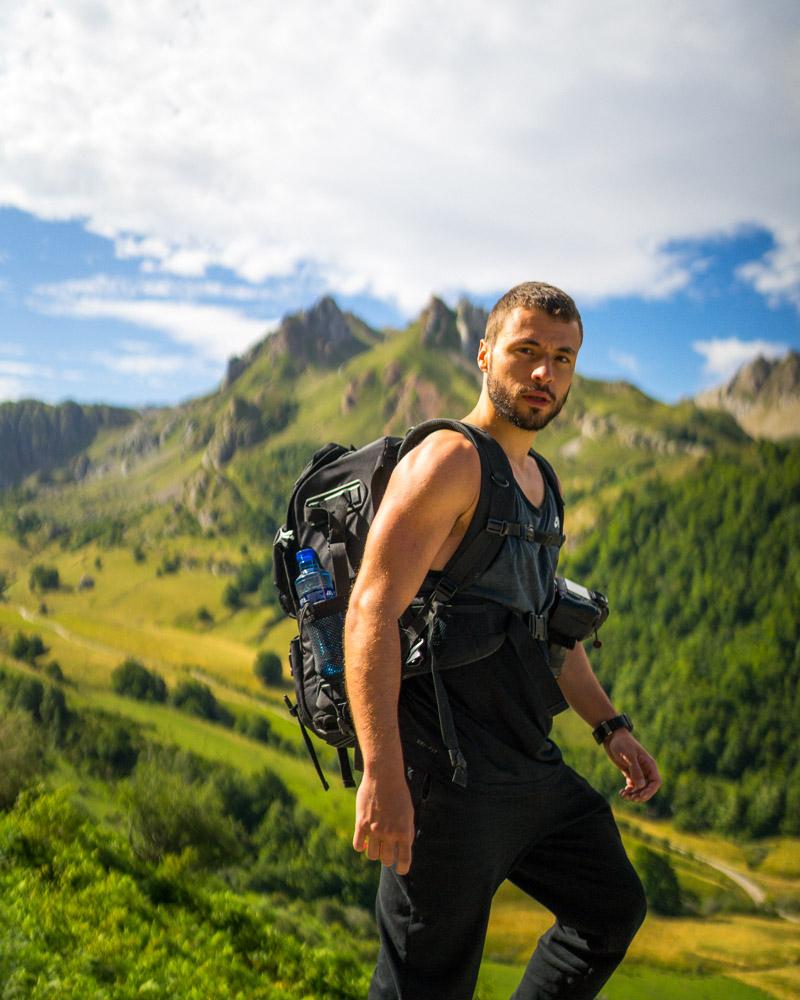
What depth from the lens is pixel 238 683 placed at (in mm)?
169500

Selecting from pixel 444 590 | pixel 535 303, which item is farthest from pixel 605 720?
pixel 535 303

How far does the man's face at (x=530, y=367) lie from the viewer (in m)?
3.76

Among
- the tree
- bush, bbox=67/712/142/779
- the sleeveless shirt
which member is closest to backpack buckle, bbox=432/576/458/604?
the sleeveless shirt

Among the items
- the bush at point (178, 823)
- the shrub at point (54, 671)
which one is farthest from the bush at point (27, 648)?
the bush at point (178, 823)

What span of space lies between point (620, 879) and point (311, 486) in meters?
2.29

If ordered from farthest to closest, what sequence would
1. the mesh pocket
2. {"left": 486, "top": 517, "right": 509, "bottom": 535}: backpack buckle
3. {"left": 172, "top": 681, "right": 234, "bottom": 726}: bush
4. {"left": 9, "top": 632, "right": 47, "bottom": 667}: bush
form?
1. {"left": 9, "top": 632, "right": 47, "bottom": 667}: bush
2. {"left": 172, "top": 681, "right": 234, "bottom": 726}: bush
3. the mesh pocket
4. {"left": 486, "top": 517, "right": 509, "bottom": 535}: backpack buckle

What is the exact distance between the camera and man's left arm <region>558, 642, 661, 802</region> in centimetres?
439

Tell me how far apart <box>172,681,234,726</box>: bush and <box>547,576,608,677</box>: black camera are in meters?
129

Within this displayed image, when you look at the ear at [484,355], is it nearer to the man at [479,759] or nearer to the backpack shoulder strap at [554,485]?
the man at [479,759]

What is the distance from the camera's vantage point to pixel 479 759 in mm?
3449

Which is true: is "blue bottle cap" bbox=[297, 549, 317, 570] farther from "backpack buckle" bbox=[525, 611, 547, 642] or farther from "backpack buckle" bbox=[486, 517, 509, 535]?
"backpack buckle" bbox=[525, 611, 547, 642]

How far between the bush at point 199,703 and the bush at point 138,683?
2542mm

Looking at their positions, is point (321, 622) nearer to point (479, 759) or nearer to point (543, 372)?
point (479, 759)

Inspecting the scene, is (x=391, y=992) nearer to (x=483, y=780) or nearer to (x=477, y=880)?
(x=477, y=880)
